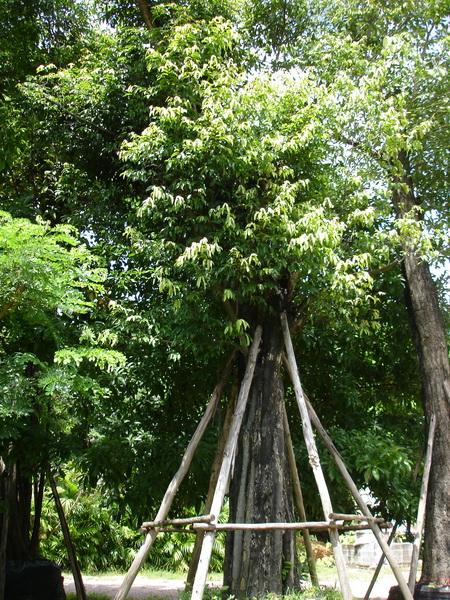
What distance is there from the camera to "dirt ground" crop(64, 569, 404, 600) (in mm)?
10305

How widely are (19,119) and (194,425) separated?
4365 mm

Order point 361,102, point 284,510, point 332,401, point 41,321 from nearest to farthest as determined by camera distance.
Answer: point 41,321 < point 284,510 < point 361,102 < point 332,401

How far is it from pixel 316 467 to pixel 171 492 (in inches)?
49.9

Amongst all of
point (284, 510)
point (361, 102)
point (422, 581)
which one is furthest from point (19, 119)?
point (422, 581)

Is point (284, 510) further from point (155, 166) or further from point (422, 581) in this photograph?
point (155, 166)

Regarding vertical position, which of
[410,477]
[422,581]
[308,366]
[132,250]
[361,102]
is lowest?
[422,581]

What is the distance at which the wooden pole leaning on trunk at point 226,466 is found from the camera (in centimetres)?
500

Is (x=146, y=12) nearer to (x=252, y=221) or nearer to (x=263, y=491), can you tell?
(x=252, y=221)

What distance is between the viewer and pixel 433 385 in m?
7.52

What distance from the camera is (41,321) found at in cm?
573

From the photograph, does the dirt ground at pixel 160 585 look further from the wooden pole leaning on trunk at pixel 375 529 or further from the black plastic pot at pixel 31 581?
the wooden pole leaning on trunk at pixel 375 529

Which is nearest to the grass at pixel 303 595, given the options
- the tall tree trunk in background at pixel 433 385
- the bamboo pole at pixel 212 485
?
the bamboo pole at pixel 212 485

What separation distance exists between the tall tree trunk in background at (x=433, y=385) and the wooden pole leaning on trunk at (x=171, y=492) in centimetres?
237

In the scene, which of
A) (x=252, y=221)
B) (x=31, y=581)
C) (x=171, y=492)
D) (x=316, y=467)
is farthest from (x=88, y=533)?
(x=252, y=221)
